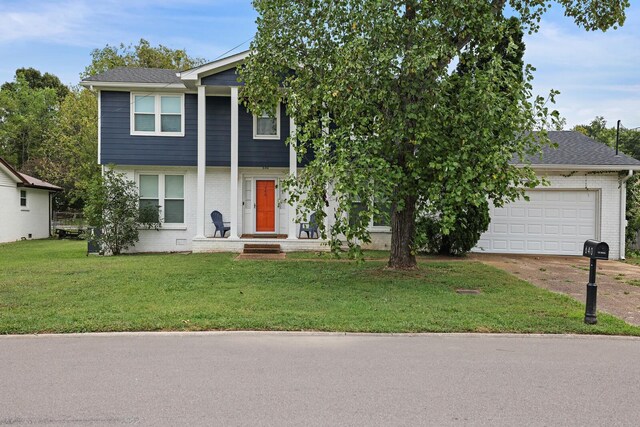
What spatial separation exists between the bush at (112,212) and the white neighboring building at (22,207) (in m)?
9.65

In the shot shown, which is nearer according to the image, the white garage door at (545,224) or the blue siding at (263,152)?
the white garage door at (545,224)

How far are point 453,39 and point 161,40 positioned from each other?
28349 millimetres

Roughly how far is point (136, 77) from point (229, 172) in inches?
181

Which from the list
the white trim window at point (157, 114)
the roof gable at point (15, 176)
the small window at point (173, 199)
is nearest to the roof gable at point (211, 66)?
the white trim window at point (157, 114)

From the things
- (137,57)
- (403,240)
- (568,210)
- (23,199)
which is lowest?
(403,240)

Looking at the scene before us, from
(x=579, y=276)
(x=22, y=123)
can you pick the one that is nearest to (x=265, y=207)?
(x=579, y=276)

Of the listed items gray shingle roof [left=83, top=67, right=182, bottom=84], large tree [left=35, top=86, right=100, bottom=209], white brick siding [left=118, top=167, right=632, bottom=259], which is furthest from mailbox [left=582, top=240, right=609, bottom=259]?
large tree [left=35, top=86, right=100, bottom=209]

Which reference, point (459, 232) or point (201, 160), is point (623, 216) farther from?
point (201, 160)

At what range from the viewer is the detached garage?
1614 cm

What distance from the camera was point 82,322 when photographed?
6.73m

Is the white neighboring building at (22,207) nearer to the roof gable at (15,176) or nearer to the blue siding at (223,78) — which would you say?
the roof gable at (15,176)

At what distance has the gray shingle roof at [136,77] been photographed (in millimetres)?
16672

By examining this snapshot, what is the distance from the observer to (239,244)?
1603cm

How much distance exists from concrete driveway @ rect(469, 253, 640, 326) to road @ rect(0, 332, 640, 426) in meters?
2.33
